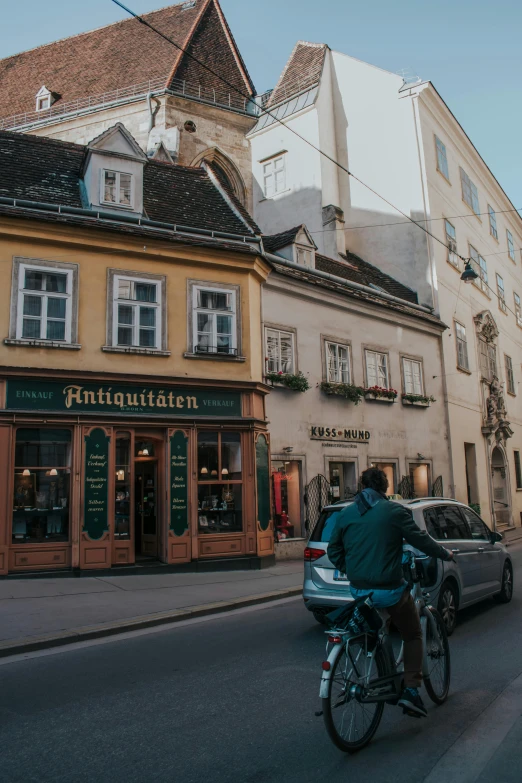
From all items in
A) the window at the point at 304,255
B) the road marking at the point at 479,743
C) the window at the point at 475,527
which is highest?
the window at the point at 304,255

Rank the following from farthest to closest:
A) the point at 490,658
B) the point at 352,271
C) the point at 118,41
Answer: the point at 118,41 → the point at 352,271 → the point at 490,658

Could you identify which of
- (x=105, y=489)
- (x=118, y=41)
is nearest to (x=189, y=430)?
(x=105, y=489)

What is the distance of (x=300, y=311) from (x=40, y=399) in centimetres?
796

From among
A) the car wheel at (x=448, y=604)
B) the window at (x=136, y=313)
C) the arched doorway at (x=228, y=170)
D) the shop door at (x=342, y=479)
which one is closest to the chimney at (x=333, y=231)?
the shop door at (x=342, y=479)

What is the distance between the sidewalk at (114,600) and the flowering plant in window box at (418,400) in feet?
30.0

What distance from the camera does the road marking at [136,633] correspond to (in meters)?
7.56

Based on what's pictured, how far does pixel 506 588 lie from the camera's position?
33.4 ft

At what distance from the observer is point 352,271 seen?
24078mm

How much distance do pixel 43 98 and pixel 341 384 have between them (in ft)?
92.7

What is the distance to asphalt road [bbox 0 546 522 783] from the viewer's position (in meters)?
4.28

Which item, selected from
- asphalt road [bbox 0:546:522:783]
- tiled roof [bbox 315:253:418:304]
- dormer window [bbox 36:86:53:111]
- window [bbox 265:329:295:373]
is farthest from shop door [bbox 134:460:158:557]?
dormer window [bbox 36:86:53:111]

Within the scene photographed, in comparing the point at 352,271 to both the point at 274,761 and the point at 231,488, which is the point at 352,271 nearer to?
the point at 231,488

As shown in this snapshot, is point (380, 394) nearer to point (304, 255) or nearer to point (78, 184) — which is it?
point (304, 255)

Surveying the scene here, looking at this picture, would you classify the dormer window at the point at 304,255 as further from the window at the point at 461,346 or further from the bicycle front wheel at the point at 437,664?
the bicycle front wheel at the point at 437,664
